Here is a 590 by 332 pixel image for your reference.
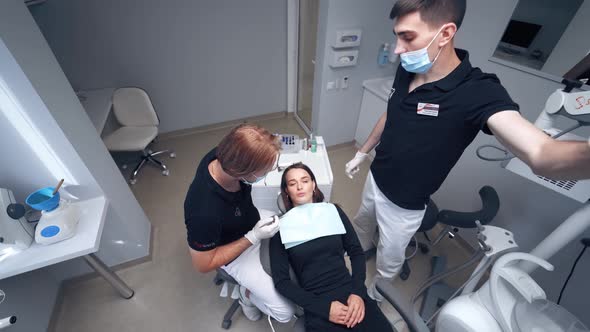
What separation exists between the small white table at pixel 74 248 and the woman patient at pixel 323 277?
93cm

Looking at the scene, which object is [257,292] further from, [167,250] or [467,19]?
[467,19]

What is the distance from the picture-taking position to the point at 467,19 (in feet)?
5.59

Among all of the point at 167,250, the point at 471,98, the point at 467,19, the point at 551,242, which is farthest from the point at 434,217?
the point at 167,250

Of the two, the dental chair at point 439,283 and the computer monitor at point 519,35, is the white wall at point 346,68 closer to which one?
the computer monitor at point 519,35

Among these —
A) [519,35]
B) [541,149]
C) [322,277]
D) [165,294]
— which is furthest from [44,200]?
[519,35]

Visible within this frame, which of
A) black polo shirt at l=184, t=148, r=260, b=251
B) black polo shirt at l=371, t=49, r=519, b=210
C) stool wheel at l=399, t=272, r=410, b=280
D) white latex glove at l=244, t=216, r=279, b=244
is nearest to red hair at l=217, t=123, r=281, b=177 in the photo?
black polo shirt at l=184, t=148, r=260, b=251

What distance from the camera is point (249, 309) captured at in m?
1.50

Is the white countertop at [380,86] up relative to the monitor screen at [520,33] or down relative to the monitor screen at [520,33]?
down

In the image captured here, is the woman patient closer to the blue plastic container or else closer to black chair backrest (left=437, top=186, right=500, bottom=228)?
black chair backrest (left=437, top=186, right=500, bottom=228)

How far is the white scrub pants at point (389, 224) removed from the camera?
53.2 inches

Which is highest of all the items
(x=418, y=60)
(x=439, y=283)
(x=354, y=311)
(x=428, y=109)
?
(x=418, y=60)

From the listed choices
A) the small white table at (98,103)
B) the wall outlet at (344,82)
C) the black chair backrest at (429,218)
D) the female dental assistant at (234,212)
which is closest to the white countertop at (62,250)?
the female dental assistant at (234,212)

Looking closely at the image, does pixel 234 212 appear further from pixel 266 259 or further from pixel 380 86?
pixel 380 86

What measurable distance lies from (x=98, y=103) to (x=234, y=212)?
2.25m
